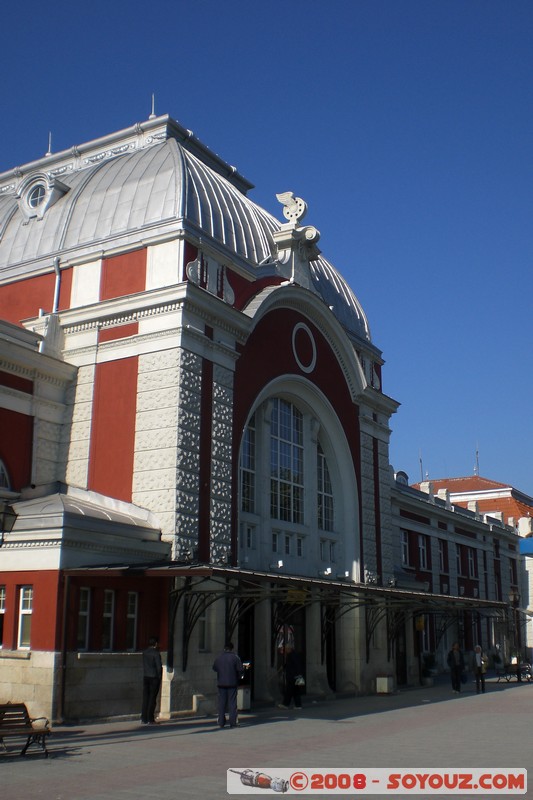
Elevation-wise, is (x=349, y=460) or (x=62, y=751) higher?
(x=349, y=460)

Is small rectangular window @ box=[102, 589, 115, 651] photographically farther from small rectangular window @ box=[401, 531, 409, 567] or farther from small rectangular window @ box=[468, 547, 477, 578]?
small rectangular window @ box=[468, 547, 477, 578]

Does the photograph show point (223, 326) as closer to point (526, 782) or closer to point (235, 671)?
point (235, 671)

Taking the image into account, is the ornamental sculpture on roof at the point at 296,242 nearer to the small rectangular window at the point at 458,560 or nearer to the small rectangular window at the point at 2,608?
the small rectangular window at the point at 2,608

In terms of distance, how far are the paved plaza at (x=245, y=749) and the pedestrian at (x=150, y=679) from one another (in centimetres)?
32

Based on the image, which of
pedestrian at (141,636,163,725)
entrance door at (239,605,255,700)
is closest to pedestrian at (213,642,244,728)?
pedestrian at (141,636,163,725)

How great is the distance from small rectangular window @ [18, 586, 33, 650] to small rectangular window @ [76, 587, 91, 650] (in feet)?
3.12

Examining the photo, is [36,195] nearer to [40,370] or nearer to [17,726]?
[40,370]

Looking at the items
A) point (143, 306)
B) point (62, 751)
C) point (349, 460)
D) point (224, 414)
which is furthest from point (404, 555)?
point (62, 751)

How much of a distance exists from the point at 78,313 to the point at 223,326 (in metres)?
3.82

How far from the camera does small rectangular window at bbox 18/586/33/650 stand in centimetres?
1682

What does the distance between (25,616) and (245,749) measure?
6.18 m

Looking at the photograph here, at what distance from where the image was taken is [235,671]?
52.9ft

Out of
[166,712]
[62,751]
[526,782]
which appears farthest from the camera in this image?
[166,712]

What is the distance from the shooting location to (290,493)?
25672 mm
